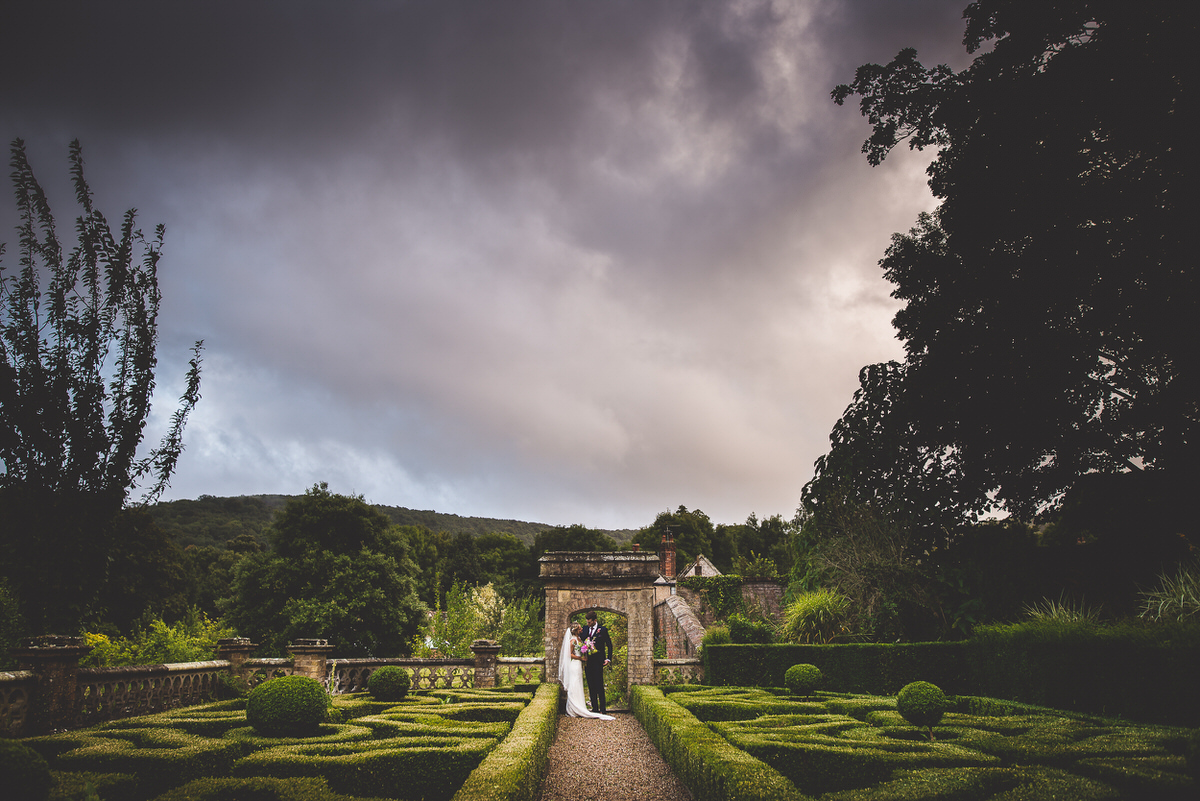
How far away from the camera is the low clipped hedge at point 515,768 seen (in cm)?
403

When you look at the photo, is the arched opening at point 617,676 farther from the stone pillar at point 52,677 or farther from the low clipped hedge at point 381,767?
the stone pillar at point 52,677

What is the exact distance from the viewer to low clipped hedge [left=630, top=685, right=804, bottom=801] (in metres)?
3.84

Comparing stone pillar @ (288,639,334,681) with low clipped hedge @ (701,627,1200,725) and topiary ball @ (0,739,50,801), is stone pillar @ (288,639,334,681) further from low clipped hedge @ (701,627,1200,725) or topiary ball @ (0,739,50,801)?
low clipped hedge @ (701,627,1200,725)

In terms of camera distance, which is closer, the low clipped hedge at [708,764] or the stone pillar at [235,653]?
the low clipped hedge at [708,764]

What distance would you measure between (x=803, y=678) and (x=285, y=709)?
8.30m

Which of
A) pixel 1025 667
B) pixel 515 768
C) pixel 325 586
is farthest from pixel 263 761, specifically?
pixel 325 586

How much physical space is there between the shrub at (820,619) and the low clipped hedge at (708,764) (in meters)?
8.07

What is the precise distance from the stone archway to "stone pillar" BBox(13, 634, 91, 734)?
7814 millimetres

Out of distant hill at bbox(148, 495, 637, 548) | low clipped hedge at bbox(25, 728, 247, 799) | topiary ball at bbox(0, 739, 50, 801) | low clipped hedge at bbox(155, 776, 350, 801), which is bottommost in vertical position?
low clipped hedge at bbox(25, 728, 247, 799)

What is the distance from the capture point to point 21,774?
2.96 metres

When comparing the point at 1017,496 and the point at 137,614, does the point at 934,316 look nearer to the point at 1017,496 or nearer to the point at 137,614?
the point at 1017,496

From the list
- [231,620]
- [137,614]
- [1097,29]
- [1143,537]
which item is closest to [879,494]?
[1143,537]

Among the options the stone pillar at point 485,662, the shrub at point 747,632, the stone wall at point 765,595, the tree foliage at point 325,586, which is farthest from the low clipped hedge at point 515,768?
the stone wall at point 765,595

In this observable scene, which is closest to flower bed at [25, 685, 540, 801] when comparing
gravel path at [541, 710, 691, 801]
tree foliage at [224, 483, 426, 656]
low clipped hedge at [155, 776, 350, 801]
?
low clipped hedge at [155, 776, 350, 801]
